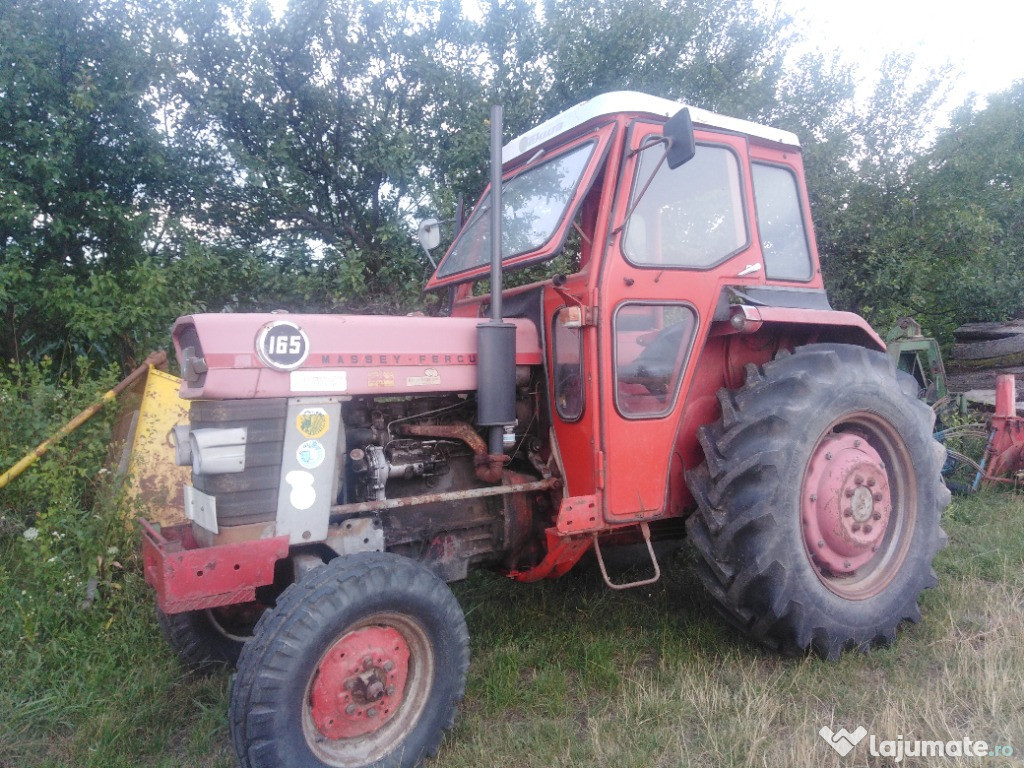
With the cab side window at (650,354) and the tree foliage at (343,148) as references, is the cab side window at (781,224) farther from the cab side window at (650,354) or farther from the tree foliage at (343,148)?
A: the tree foliage at (343,148)

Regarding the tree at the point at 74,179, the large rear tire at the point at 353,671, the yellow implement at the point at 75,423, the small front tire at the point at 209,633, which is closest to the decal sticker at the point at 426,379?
the large rear tire at the point at 353,671

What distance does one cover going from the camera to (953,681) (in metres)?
2.77

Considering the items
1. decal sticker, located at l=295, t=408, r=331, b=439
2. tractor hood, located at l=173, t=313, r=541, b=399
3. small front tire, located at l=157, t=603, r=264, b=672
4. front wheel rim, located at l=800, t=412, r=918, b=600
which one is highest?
tractor hood, located at l=173, t=313, r=541, b=399

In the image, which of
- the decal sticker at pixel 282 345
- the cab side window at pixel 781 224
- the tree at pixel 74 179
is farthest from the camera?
the tree at pixel 74 179

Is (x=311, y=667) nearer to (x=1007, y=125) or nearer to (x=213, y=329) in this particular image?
(x=213, y=329)

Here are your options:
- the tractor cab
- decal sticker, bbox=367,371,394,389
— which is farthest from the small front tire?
the tractor cab

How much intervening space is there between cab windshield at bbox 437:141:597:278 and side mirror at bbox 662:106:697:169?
0.40 metres

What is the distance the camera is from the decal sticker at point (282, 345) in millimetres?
2418

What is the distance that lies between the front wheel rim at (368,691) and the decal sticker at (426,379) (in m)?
0.84

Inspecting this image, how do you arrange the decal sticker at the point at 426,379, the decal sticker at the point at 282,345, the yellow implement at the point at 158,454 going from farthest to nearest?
the yellow implement at the point at 158,454 → the decal sticker at the point at 426,379 → the decal sticker at the point at 282,345

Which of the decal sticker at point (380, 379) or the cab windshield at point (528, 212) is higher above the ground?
the cab windshield at point (528, 212)

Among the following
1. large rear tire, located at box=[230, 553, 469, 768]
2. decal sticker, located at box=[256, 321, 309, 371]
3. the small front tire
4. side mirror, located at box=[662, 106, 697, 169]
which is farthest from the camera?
the small front tire

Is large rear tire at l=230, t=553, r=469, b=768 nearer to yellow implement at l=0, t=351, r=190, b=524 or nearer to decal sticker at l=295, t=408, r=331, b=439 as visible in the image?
decal sticker at l=295, t=408, r=331, b=439

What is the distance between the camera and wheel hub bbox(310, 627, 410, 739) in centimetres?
231
